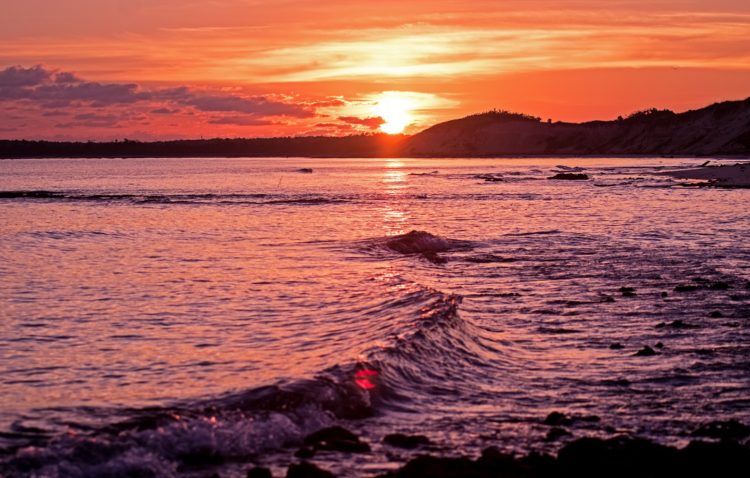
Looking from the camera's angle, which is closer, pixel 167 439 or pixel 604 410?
pixel 167 439

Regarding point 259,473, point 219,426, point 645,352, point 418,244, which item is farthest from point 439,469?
point 418,244

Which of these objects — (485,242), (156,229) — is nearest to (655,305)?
(485,242)

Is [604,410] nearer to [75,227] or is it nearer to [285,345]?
[285,345]

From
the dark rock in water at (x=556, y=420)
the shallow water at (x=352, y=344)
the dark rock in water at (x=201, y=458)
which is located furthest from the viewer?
the dark rock in water at (x=556, y=420)

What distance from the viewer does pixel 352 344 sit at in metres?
15.6

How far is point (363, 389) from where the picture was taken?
12320 millimetres

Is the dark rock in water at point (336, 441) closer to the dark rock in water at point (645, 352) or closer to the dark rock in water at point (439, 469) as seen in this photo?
the dark rock in water at point (439, 469)

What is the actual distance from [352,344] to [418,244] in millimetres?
17277

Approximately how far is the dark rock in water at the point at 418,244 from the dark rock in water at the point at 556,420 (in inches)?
829

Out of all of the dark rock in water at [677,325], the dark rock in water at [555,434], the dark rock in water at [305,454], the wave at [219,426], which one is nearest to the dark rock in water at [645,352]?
the dark rock in water at [677,325]

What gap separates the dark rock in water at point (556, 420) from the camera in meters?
10.7

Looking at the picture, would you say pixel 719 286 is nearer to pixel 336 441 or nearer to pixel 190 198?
pixel 336 441

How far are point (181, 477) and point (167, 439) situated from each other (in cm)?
95

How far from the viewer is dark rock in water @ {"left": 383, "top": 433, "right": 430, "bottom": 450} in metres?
9.97
